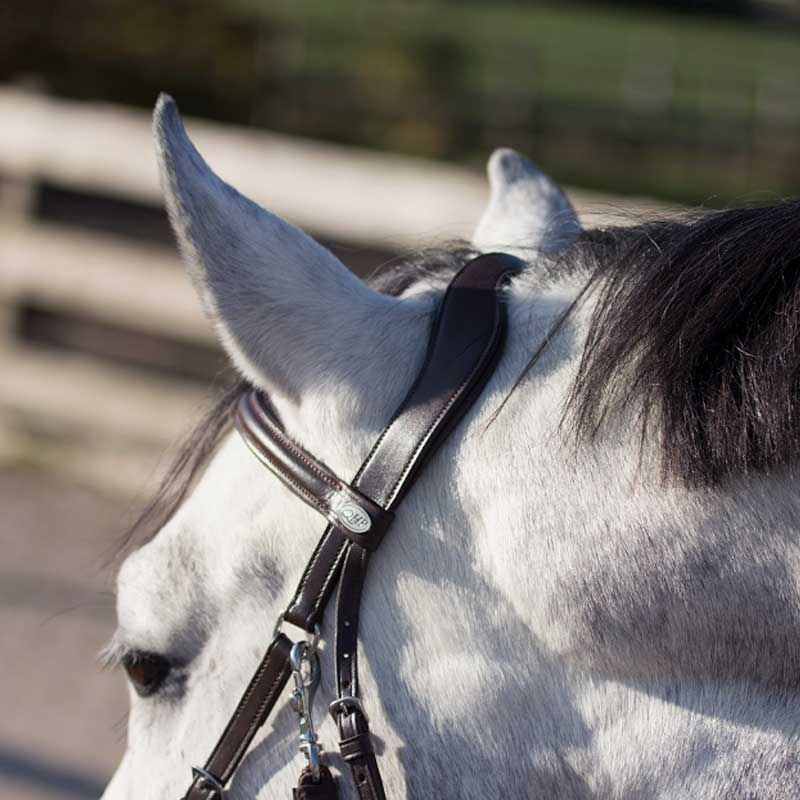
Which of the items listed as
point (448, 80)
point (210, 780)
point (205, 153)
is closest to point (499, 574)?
point (210, 780)

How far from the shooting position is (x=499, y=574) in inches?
46.6

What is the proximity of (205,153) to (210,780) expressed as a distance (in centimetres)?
448

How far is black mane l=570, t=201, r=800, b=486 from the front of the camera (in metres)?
1.11

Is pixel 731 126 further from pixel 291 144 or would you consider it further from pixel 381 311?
pixel 381 311

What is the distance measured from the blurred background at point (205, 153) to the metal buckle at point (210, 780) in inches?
24.3

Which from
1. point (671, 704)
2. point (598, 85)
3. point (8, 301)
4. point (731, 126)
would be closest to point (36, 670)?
point (8, 301)

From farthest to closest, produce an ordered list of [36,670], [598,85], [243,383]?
[598,85] → [36,670] → [243,383]

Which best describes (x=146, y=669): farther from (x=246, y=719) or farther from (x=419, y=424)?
(x=419, y=424)

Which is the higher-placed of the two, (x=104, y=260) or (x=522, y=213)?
(x=522, y=213)

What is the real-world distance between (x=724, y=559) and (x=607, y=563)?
0.36 feet

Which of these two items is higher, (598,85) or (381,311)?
(598,85)

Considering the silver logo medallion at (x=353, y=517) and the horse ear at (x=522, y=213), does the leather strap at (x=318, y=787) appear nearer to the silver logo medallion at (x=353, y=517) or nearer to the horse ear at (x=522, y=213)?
the silver logo medallion at (x=353, y=517)

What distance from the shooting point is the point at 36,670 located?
4.05 m

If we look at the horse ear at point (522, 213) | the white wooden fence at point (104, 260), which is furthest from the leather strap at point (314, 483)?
the white wooden fence at point (104, 260)
